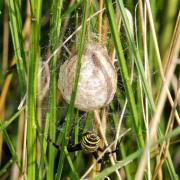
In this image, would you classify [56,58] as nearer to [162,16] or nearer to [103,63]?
[103,63]

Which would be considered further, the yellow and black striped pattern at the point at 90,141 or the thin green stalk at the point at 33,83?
the yellow and black striped pattern at the point at 90,141

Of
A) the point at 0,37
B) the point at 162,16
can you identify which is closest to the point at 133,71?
the point at 162,16

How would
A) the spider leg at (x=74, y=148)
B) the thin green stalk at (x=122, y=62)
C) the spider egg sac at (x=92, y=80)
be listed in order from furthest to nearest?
the spider leg at (x=74, y=148)
the spider egg sac at (x=92, y=80)
the thin green stalk at (x=122, y=62)

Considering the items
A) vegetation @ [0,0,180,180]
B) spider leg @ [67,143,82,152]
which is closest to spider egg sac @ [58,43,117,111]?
vegetation @ [0,0,180,180]

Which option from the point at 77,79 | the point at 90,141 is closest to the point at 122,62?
the point at 77,79

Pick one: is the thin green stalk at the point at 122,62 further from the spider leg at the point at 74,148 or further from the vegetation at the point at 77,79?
the spider leg at the point at 74,148

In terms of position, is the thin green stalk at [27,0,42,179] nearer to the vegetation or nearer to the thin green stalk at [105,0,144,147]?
the vegetation

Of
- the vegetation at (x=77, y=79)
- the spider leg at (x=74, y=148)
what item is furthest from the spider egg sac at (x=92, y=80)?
the spider leg at (x=74, y=148)

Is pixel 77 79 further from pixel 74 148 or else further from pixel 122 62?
pixel 74 148
